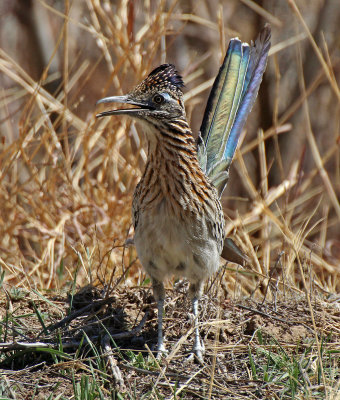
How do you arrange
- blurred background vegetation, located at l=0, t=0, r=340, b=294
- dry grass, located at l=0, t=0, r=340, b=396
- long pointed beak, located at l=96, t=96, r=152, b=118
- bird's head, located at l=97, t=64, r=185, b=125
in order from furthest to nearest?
blurred background vegetation, located at l=0, t=0, r=340, b=294 < dry grass, located at l=0, t=0, r=340, b=396 < bird's head, located at l=97, t=64, r=185, b=125 < long pointed beak, located at l=96, t=96, r=152, b=118

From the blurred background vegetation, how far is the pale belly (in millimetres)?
366

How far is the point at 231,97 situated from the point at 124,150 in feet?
7.26

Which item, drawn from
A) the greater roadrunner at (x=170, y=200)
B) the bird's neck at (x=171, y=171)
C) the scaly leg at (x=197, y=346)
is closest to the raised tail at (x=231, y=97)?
the greater roadrunner at (x=170, y=200)

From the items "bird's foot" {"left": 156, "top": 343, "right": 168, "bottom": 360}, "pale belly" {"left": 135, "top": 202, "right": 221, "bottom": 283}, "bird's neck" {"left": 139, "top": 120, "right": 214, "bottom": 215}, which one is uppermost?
"bird's neck" {"left": 139, "top": 120, "right": 214, "bottom": 215}

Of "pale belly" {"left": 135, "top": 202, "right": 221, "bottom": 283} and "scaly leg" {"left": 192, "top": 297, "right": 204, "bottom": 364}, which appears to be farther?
"pale belly" {"left": 135, "top": 202, "right": 221, "bottom": 283}

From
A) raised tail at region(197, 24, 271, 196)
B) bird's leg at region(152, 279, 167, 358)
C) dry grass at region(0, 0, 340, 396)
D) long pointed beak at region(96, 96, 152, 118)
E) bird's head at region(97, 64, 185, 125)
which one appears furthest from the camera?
dry grass at region(0, 0, 340, 396)

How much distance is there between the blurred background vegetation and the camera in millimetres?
5000

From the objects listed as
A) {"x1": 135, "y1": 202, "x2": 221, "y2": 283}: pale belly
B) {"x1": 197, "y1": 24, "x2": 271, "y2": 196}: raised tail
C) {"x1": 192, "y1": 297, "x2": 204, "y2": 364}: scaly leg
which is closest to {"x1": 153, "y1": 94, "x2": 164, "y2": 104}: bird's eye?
{"x1": 135, "y1": 202, "x2": 221, "y2": 283}: pale belly

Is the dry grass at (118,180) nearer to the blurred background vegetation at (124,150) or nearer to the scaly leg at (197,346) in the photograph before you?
the blurred background vegetation at (124,150)

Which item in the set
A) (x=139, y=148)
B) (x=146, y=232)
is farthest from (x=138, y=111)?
(x=139, y=148)

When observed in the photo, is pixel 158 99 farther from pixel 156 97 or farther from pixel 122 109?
pixel 122 109

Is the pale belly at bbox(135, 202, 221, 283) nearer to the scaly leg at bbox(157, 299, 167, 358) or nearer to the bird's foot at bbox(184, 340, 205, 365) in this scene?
the scaly leg at bbox(157, 299, 167, 358)

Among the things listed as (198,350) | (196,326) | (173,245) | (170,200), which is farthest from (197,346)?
(170,200)

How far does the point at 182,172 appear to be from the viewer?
11.8ft
